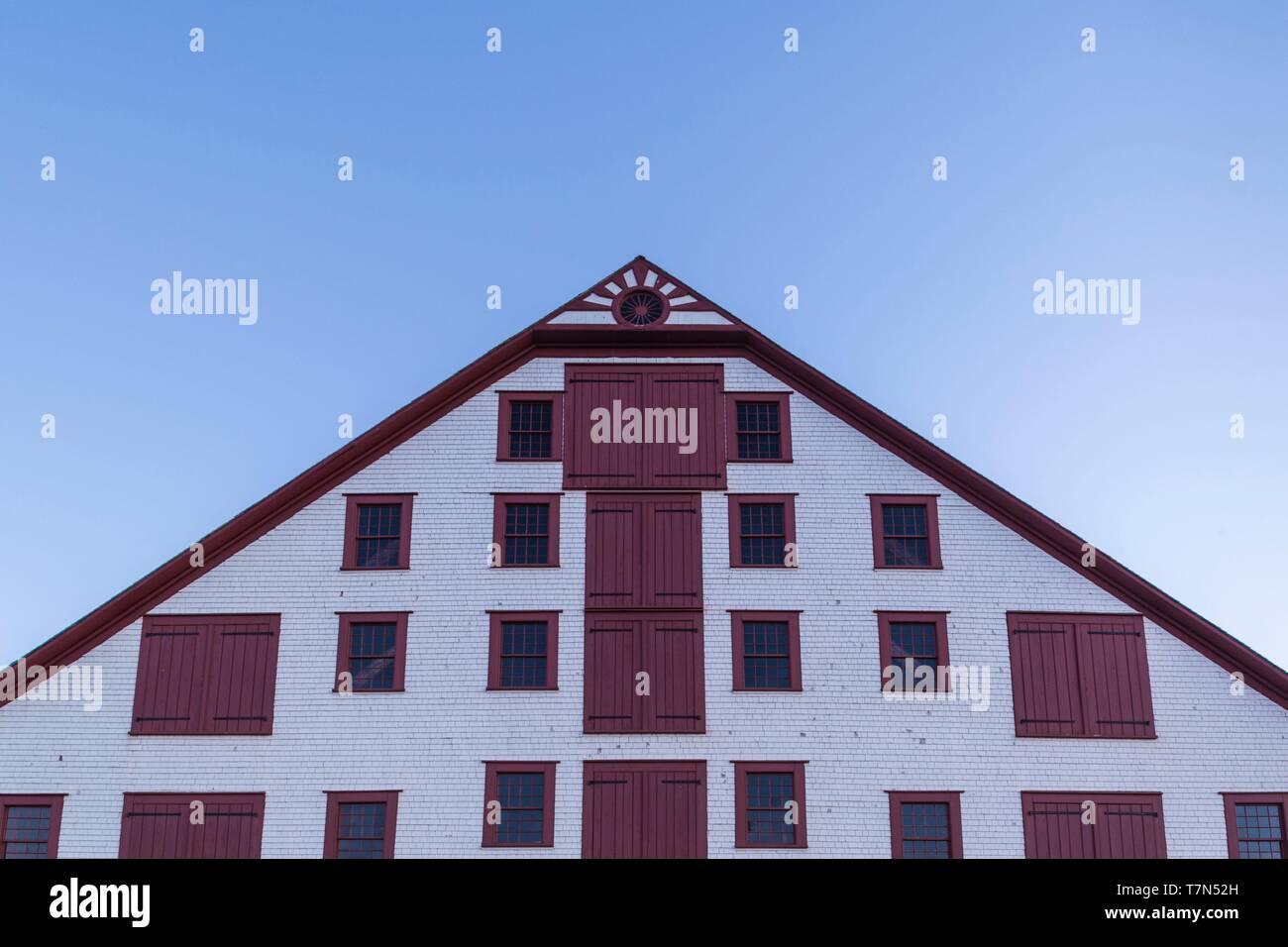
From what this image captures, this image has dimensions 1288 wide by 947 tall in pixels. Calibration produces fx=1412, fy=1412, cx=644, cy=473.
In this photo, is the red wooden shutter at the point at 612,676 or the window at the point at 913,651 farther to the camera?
the window at the point at 913,651

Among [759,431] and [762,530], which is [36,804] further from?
[759,431]

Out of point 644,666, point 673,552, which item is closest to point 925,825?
point 644,666

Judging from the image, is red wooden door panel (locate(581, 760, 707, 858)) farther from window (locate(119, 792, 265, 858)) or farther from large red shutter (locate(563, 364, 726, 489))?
window (locate(119, 792, 265, 858))

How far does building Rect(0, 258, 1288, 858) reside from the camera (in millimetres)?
27766

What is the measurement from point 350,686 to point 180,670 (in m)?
3.53

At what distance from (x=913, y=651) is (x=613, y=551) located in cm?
655

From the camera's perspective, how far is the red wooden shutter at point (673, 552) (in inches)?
1155

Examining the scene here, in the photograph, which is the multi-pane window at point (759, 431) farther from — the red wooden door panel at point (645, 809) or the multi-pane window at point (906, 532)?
the red wooden door panel at point (645, 809)

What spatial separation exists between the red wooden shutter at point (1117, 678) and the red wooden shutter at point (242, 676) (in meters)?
16.6

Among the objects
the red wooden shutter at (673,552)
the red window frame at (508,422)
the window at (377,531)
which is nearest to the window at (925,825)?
the red wooden shutter at (673,552)
